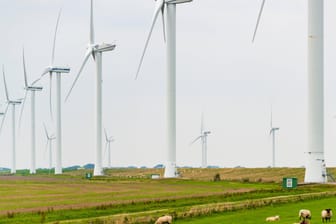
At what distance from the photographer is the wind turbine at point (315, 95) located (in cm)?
7562

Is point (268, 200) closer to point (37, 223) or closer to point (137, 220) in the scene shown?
point (137, 220)

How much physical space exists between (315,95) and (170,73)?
35.0 metres

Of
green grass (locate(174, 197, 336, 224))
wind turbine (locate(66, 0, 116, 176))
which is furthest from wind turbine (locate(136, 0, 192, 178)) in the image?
green grass (locate(174, 197, 336, 224))

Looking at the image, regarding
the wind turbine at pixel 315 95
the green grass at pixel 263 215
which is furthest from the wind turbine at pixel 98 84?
the green grass at pixel 263 215

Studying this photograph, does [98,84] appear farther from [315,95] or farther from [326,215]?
[326,215]

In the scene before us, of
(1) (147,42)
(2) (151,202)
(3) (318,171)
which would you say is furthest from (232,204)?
(1) (147,42)

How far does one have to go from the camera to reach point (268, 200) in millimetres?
50906

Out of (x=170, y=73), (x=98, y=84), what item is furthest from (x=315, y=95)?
(x=98, y=84)

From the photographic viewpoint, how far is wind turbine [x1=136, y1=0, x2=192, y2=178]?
10500cm

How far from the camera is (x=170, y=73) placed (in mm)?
107500

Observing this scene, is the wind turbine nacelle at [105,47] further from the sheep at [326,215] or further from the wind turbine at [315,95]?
the sheep at [326,215]

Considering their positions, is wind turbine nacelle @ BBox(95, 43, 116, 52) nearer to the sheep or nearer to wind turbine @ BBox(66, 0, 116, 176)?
wind turbine @ BBox(66, 0, 116, 176)

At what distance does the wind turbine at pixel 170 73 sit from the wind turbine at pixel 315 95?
1204 inches

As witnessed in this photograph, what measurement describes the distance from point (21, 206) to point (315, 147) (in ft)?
121
